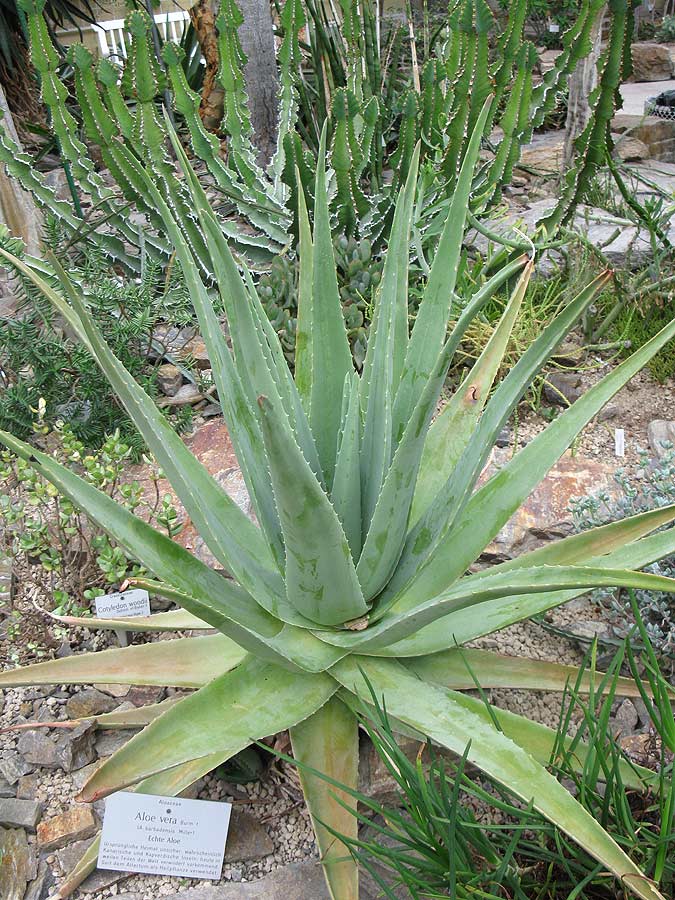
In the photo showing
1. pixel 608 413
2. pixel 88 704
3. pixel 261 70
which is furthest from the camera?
pixel 261 70

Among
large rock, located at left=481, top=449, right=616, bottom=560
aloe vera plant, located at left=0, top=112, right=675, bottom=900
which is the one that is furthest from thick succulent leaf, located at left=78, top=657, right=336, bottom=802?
large rock, located at left=481, top=449, right=616, bottom=560

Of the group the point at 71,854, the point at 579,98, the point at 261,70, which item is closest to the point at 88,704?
the point at 71,854

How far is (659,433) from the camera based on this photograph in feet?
7.86

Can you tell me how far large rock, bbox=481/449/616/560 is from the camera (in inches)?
80.7

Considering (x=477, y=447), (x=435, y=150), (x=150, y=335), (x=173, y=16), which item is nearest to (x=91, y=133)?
(x=150, y=335)

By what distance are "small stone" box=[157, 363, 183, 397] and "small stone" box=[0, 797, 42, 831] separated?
150cm

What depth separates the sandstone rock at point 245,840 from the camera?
57.2 inches

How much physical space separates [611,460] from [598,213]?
1768 millimetres

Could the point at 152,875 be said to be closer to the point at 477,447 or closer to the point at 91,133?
the point at 477,447

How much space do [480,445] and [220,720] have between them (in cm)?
62

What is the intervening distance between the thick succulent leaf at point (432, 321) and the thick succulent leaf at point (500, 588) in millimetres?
356

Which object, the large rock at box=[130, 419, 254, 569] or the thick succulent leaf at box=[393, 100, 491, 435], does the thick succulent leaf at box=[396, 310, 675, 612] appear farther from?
the large rock at box=[130, 419, 254, 569]

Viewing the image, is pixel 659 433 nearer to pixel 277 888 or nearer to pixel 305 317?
pixel 305 317

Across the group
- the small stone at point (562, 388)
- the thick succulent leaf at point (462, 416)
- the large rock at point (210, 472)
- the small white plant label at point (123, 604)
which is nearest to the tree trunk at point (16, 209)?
the large rock at point (210, 472)
